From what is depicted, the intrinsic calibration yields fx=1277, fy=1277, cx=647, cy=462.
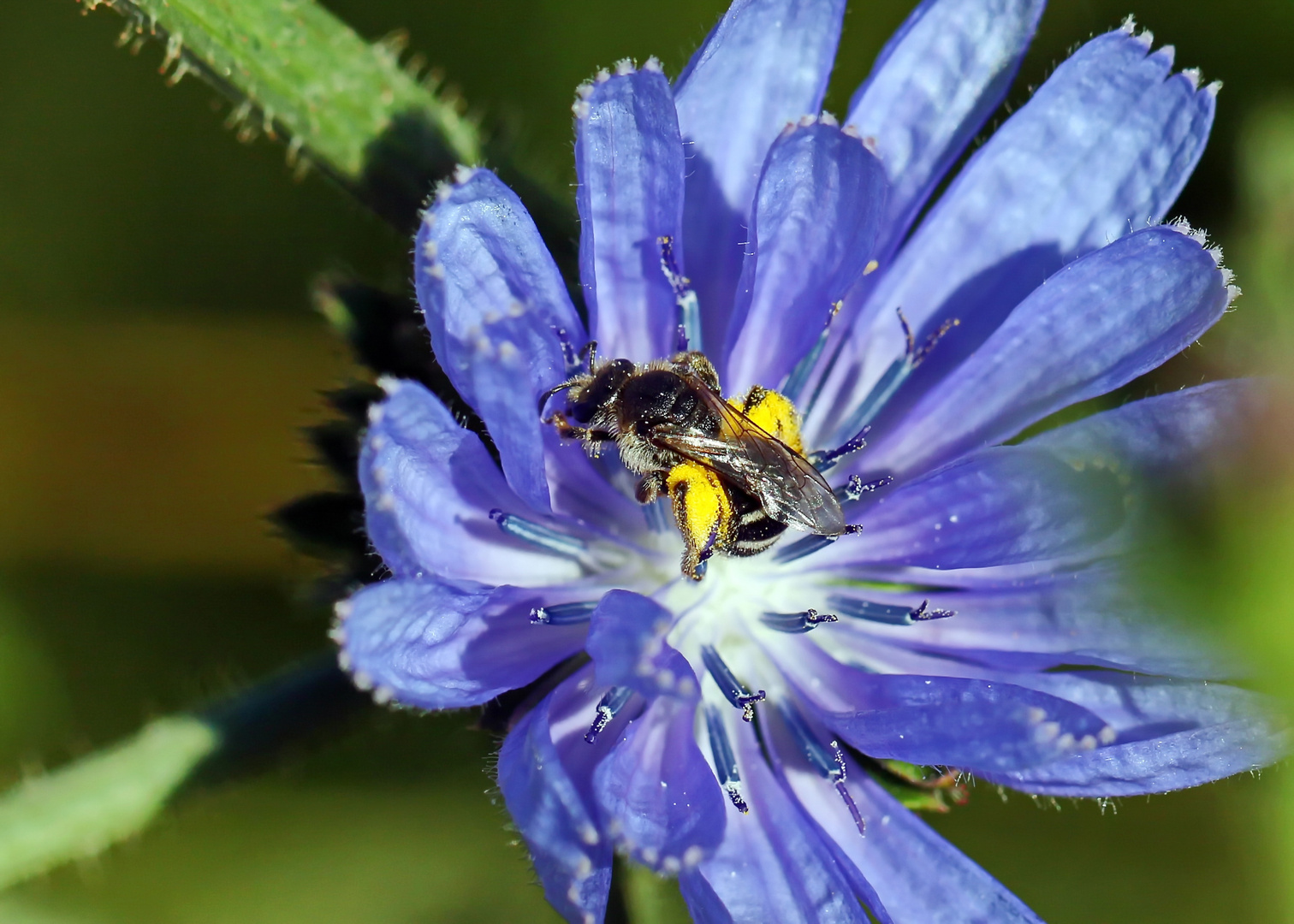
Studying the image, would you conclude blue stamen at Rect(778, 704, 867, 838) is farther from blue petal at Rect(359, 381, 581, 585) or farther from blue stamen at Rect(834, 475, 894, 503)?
blue petal at Rect(359, 381, 581, 585)

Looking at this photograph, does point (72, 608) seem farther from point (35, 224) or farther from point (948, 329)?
point (948, 329)

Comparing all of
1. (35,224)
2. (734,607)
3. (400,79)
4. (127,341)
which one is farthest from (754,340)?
(35,224)

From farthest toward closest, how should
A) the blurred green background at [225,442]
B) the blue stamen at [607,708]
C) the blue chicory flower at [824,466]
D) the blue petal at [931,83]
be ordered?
the blurred green background at [225,442] → the blue petal at [931,83] → the blue stamen at [607,708] → the blue chicory flower at [824,466]

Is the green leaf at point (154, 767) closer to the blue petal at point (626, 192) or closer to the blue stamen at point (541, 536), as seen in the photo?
the blue stamen at point (541, 536)

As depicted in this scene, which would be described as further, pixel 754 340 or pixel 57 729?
pixel 57 729

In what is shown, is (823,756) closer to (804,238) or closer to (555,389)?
(555,389)

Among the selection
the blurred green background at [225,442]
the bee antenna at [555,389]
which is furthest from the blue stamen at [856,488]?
the blurred green background at [225,442]
